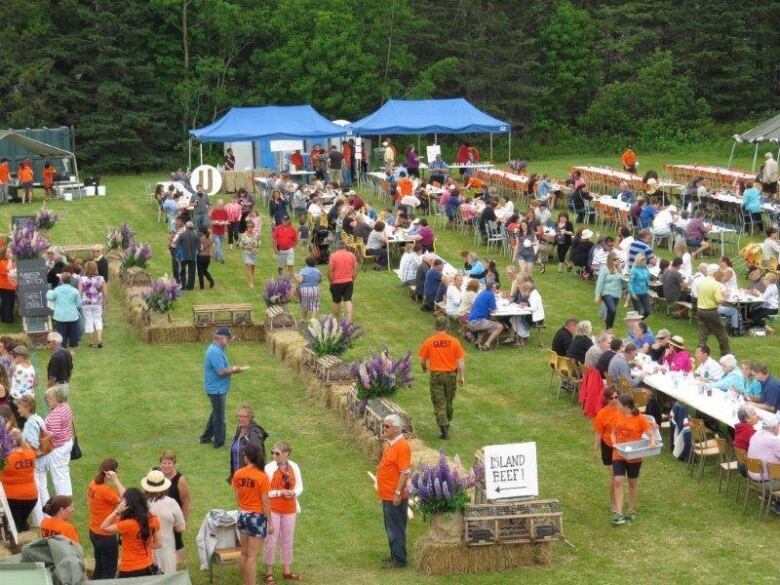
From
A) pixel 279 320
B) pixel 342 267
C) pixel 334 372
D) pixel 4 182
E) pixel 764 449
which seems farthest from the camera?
pixel 4 182

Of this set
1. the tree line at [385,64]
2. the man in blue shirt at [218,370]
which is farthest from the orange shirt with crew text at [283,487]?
the tree line at [385,64]

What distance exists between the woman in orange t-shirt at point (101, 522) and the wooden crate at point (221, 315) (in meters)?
10.7

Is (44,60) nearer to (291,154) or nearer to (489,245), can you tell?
(291,154)

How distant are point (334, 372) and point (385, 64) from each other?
33.8m

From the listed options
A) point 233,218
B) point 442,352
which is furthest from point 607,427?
point 233,218

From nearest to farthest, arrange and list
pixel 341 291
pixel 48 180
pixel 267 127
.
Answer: pixel 341 291 < pixel 267 127 < pixel 48 180

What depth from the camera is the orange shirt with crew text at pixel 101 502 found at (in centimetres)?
1159

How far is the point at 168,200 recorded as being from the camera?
3219 cm

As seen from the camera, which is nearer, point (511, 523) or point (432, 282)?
point (511, 523)

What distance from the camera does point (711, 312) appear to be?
20.1 m

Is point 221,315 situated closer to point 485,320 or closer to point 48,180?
point 485,320

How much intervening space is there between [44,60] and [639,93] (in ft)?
68.2

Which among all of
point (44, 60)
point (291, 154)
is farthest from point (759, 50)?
point (44, 60)

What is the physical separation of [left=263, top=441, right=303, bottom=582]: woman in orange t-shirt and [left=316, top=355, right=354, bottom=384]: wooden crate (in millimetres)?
5935
